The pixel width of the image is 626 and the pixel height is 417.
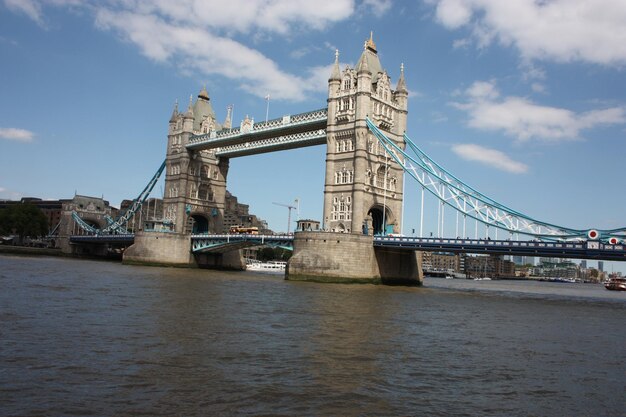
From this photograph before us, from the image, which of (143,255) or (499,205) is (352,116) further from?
(143,255)

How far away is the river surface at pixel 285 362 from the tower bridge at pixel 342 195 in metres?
24.1

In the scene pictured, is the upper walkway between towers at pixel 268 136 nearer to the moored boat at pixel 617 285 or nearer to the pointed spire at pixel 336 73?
the pointed spire at pixel 336 73

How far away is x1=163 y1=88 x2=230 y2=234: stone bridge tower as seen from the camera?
80688mm

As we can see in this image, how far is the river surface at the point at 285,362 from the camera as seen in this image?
11.0 metres

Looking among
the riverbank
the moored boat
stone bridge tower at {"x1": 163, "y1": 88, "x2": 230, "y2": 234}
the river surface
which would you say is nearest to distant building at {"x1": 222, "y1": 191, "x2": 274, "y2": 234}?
the riverbank

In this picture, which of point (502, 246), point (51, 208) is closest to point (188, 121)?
point (502, 246)

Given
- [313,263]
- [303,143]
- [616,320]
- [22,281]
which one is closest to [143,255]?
[303,143]

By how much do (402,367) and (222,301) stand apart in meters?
15.9

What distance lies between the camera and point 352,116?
5959 cm

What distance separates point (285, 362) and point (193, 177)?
6916cm

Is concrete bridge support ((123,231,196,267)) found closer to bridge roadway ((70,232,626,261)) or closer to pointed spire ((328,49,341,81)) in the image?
bridge roadway ((70,232,626,261))

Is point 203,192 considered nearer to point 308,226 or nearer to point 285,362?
point 308,226

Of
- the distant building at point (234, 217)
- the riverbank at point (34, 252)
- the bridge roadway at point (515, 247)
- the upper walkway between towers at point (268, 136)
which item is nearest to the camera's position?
the bridge roadway at point (515, 247)

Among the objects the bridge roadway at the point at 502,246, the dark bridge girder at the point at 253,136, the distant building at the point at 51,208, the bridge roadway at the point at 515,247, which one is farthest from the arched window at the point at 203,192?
the distant building at the point at 51,208
